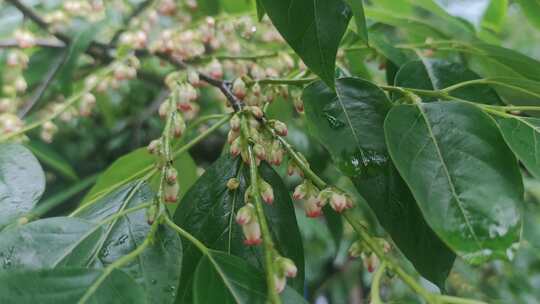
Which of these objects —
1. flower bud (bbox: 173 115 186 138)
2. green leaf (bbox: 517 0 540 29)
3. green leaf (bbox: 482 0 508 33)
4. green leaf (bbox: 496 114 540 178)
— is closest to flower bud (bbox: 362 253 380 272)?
green leaf (bbox: 496 114 540 178)

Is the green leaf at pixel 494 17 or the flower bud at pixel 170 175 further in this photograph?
the green leaf at pixel 494 17

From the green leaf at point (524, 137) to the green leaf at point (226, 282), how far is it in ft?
0.74

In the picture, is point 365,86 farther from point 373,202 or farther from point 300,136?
point 300,136

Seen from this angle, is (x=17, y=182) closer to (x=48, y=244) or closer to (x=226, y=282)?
(x=48, y=244)

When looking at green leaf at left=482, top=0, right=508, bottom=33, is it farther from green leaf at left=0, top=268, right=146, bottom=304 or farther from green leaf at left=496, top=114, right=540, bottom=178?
green leaf at left=0, top=268, right=146, bottom=304

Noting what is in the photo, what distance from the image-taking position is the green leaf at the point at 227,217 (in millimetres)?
546

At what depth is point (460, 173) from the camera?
0.46 metres

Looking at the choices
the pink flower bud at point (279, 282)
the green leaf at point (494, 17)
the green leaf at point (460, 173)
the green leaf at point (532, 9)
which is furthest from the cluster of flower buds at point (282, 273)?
the green leaf at point (494, 17)

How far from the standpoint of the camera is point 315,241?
7.34ft

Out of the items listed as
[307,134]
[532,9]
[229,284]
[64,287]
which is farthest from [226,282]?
[307,134]

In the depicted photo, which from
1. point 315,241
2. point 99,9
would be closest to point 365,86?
point 99,9

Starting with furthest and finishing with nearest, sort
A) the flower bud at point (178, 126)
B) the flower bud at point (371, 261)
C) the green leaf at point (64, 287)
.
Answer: the flower bud at point (178, 126) → the flower bud at point (371, 261) → the green leaf at point (64, 287)

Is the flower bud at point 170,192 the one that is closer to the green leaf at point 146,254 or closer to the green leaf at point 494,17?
the green leaf at point 146,254

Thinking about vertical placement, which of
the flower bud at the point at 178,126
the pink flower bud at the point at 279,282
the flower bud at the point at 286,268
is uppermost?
the flower bud at the point at 178,126
